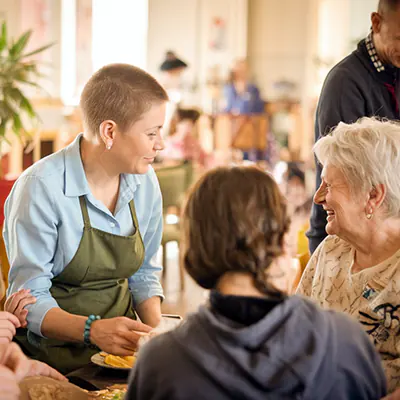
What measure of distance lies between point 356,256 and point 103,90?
818 mm

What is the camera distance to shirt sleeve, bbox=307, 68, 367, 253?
251cm

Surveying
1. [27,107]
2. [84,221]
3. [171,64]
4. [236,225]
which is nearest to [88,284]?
[84,221]

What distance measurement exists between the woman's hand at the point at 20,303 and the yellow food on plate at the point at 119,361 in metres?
0.29

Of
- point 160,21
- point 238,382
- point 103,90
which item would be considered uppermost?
point 160,21

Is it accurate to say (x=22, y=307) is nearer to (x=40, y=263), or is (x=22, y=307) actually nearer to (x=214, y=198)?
(x=40, y=263)

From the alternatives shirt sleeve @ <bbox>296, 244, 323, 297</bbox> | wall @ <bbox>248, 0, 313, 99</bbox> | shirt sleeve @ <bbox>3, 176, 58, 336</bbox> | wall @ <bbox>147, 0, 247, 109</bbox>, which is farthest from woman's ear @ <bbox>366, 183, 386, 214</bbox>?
wall @ <bbox>248, 0, 313, 99</bbox>

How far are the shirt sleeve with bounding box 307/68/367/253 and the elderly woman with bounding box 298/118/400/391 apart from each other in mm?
472

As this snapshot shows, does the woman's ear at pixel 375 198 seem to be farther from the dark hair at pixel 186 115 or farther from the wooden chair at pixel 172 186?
the dark hair at pixel 186 115

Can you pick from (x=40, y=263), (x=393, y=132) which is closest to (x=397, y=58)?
(x=393, y=132)

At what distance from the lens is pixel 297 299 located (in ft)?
4.41

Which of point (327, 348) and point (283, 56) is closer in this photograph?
point (327, 348)

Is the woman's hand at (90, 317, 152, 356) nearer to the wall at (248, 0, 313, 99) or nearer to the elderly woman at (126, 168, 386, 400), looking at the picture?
the elderly woman at (126, 168, 386, 400)

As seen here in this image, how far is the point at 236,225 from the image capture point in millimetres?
1323

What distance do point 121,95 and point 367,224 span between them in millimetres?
744
